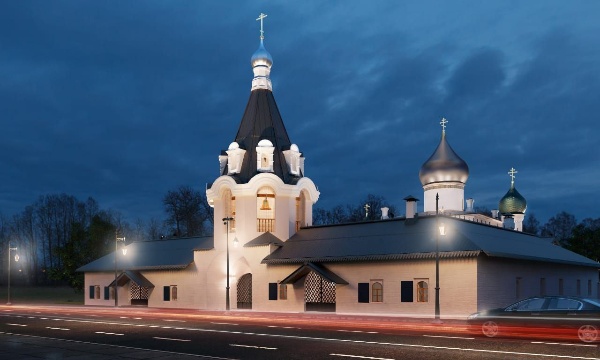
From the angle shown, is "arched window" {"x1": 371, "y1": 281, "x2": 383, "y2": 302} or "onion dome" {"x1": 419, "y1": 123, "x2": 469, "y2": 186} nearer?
"arched window" {"x1": 371, "y1": 281, "x2": 383, "y2": 302}

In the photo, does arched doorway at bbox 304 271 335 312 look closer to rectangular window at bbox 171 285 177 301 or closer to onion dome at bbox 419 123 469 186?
rectangular window at bbox 171 285 177 301

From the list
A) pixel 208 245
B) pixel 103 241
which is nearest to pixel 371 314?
pixel 208 245

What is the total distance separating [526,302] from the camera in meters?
20.2

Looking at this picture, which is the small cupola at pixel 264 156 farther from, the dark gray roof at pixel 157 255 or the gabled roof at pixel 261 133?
the dark gray roof at pixel 157 255

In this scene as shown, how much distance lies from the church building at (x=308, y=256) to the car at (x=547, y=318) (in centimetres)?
961

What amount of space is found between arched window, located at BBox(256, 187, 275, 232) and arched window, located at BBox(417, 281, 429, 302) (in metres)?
12.1

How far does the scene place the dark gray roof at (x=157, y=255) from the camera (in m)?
46.0

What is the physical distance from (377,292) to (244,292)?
35.6 ft

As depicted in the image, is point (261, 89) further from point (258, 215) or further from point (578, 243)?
point (578, 243)

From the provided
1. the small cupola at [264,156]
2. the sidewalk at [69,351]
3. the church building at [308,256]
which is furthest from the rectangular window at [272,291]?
the sidewalk at [69,351]

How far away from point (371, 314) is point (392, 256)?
11.3ft

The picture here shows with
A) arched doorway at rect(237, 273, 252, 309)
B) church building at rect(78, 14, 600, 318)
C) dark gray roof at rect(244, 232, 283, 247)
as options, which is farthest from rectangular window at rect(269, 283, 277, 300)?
arched doorway at rect(237, 273, 252, 309)

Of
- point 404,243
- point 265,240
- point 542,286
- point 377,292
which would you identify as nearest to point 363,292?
point 377,292

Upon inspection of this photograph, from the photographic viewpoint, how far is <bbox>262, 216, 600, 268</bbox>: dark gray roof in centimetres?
3319
